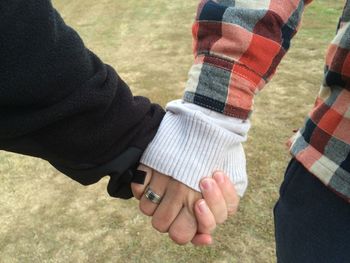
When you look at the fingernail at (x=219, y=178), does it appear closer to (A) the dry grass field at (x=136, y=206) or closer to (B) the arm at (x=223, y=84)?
(B) the arm at (x=223, y=84)

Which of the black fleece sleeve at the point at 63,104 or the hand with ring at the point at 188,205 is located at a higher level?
the black fleece sleeve at the point at 63,104

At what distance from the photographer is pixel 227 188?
835 millimetres

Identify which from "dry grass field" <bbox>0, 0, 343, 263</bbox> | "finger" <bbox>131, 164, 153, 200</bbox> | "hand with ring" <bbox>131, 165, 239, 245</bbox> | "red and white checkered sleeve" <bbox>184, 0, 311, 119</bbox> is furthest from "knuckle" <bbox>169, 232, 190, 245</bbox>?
"dry grass field" <bbox>0, 0, 343, 263</bbox>

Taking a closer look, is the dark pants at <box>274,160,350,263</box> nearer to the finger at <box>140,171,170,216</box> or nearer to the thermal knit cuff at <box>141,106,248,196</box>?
the thermal knit cuff at <box>141,106,248,196</box>

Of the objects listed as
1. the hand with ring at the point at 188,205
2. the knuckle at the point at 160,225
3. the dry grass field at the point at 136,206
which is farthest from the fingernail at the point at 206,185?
the dry grass field at the point at 136,206

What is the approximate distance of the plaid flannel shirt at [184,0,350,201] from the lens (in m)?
0.78

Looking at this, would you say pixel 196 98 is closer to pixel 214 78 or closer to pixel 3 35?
pixel 214 78

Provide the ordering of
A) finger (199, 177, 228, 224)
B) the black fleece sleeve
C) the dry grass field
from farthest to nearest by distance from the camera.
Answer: the dry grass field → finger (199, 177, 228, 224) → the black fleece sleeve

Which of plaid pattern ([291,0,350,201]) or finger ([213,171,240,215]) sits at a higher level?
plaid pattern ([291,0,350,201])

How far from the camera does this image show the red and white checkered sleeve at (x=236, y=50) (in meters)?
0.84

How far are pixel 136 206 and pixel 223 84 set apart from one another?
55.9 inches

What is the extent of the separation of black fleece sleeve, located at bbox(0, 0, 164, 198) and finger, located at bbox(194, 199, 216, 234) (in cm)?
16

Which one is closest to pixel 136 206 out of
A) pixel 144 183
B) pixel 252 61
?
pixel 144 183

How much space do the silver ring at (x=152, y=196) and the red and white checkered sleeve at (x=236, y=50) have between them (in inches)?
7.2
